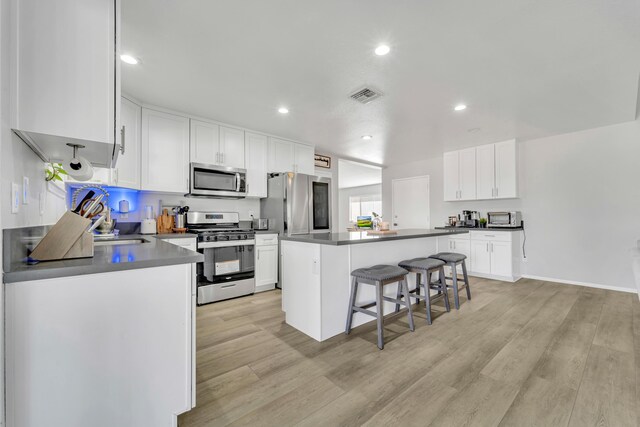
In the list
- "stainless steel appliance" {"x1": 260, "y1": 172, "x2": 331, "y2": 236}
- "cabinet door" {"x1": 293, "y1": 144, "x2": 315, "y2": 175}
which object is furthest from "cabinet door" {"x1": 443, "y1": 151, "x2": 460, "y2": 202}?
"cabinet door" {"x1": 293, "y1": 144, "x2": 315, "y2": 175}

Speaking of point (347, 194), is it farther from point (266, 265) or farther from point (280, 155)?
point (266, 265)

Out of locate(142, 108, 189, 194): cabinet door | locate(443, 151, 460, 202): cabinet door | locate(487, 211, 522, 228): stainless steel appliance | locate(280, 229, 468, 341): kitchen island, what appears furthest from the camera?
locate(443, 151, 460, 202): cabinet door

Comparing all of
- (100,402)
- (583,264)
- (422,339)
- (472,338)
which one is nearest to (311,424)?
(100,402)

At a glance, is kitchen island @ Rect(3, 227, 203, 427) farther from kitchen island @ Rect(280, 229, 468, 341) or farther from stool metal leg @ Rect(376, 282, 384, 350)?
stool metal leg @ Rect(376, 282, 384, 350)

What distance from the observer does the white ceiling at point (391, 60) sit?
5.77 ft

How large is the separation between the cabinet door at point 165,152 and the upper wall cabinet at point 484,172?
15.9 ft

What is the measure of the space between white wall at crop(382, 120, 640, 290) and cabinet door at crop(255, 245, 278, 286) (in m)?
4.36

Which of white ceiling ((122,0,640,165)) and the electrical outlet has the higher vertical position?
white ceiling ((122,0,640,165))

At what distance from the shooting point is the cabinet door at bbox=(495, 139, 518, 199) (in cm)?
458

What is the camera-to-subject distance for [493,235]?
4.59 meters

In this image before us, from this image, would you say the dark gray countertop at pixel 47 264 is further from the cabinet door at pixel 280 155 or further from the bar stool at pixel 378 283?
the cabinet door at pixel 280 155

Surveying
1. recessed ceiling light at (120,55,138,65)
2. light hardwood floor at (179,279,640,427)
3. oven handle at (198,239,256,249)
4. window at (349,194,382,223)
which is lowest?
light hardwood floor at (179,279,640,427)

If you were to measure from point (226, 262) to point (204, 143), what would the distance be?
168 cm

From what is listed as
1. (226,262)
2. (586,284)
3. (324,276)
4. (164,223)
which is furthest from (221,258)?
(586,284)
